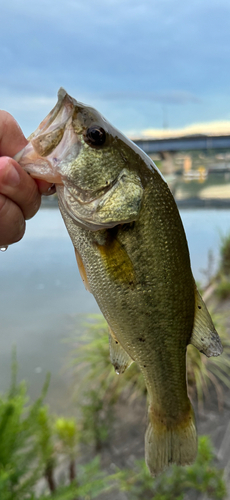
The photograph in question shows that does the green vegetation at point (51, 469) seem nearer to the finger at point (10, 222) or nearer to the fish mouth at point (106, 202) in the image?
the finger at point (10, 222)

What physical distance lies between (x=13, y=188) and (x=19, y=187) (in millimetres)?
16

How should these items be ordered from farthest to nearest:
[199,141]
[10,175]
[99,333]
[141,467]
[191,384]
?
[199,141]
[99,333]
[191,384]
[141,467]
[10,175]

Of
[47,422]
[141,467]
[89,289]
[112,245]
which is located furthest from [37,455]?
[112,245]

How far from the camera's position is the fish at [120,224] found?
3.05 ft

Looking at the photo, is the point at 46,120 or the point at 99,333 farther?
the point at 99,333

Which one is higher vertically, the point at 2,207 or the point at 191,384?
the point at 2,207

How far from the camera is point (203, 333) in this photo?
3.55 ft

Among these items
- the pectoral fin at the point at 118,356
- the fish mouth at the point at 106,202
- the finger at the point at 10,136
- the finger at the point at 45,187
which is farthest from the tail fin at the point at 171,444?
the finger at the point at 10,136

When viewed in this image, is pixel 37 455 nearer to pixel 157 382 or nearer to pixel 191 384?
pixel 157 382

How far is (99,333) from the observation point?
3928mm

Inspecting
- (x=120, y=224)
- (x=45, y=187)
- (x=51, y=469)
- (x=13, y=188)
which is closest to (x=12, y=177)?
(x=13, y=188)

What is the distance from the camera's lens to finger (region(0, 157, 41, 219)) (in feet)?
2.96

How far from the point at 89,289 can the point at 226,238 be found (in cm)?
709

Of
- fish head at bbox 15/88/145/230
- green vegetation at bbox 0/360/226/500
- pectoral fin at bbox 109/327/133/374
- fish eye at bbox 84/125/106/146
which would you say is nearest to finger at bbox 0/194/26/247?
fish head at bbox 15/88/145/230
